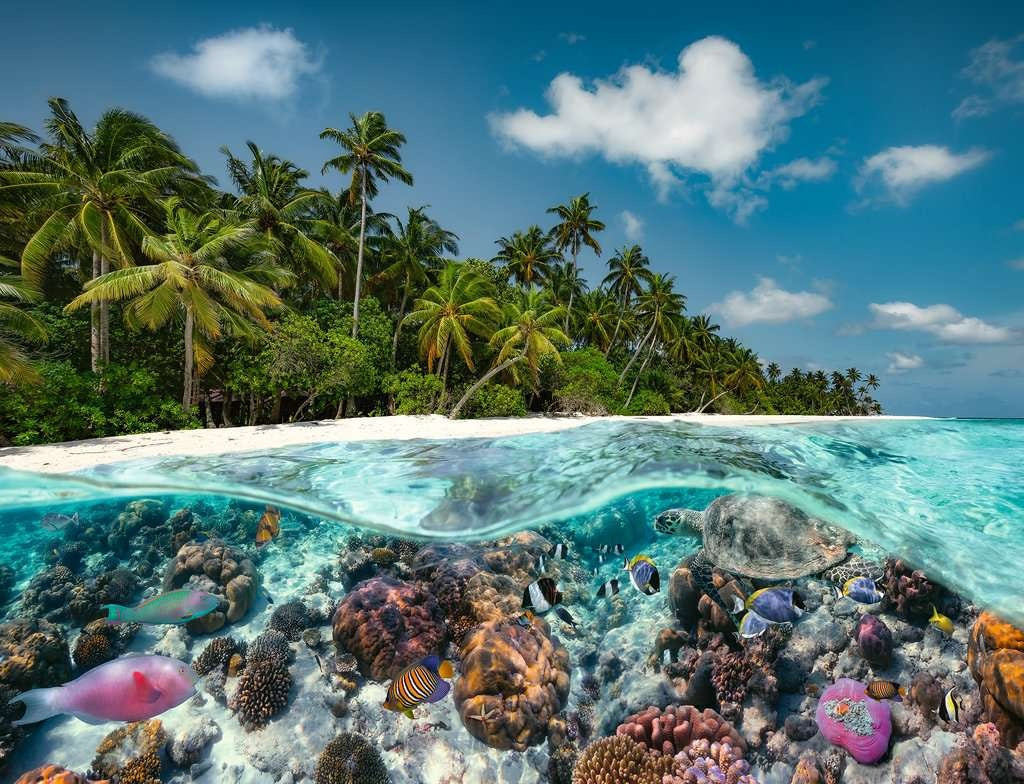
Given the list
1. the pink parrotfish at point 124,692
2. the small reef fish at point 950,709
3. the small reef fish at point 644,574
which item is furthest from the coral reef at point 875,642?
the pink parrotfish at point 124,692

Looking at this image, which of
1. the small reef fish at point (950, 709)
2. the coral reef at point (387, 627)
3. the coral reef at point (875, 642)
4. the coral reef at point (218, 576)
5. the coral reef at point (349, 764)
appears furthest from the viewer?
the coral reef at point (218, 576)

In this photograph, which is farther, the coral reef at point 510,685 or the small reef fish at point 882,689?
the coral reef at point 510,685

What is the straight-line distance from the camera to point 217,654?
26.5 feet

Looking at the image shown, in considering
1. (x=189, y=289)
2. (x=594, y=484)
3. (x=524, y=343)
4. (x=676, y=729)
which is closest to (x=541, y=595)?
(x=676, y=729)

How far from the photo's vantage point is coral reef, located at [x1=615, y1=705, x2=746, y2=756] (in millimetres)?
6535

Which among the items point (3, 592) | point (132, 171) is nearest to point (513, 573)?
point (3, 592)

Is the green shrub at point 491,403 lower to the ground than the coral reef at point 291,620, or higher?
higher

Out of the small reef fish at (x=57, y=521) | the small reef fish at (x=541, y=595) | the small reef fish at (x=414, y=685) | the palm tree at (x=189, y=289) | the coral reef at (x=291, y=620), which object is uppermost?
the palm tree at (x=189, y=289)

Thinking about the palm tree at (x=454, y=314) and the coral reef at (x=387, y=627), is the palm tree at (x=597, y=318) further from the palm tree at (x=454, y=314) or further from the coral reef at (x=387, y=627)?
the coral reef at (x=387, y=627)

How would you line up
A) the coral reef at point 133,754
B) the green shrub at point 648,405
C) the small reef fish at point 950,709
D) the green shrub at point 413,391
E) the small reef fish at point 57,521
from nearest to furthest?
the small reef fish at point 950,709 < the coral reef at point 133,754 < the small reef fish at point 57,521 < the green shrub at point 413,391 < the green shrub at point 648,405

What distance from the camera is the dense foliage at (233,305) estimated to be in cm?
1442

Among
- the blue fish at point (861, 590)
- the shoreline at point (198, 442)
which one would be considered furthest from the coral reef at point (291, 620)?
the blue fish at point (861, 590)

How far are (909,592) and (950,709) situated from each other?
293cm

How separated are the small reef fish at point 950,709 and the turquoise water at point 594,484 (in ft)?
6.56
